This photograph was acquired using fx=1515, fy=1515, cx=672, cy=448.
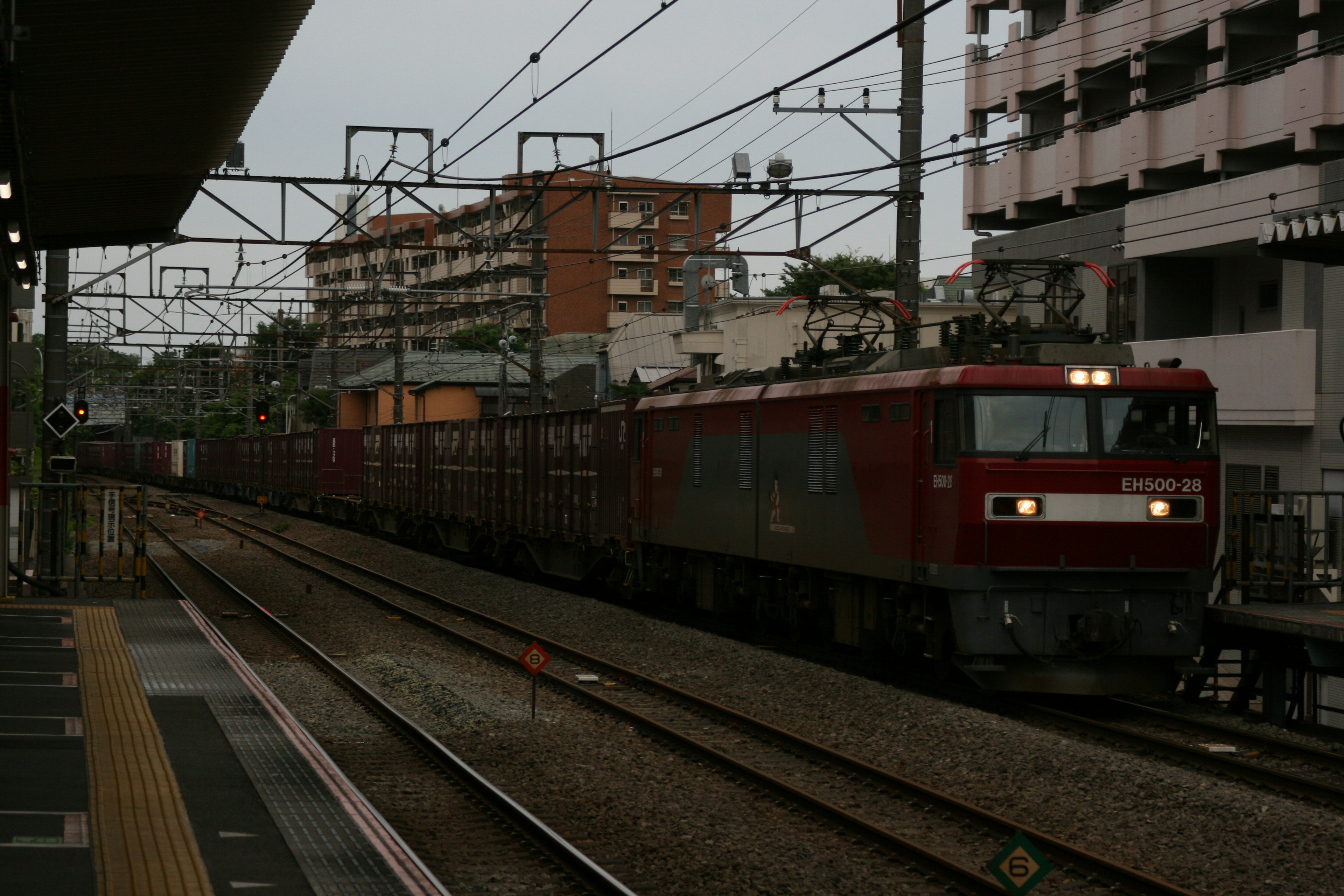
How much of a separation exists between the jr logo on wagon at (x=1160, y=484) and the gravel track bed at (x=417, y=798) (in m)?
6.06

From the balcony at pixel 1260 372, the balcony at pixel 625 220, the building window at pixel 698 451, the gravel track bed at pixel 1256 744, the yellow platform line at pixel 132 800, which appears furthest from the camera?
the balcony at pixel 625 220

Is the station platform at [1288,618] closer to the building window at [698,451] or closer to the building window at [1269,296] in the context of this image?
the building window at [698,451]

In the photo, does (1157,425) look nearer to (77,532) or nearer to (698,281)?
(77,532)

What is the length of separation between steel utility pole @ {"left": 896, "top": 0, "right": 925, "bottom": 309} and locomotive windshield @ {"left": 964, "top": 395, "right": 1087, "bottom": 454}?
Result: 4.31m

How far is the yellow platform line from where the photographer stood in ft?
22.0

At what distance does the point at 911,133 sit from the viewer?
16969 millimetres

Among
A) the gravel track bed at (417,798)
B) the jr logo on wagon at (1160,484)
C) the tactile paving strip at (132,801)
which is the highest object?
the jr logo on wagon at (1160,484)

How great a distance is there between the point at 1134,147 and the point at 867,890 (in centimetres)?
2156

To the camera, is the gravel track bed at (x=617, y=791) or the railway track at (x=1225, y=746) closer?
the gravel track bed at (x=617, y=791)

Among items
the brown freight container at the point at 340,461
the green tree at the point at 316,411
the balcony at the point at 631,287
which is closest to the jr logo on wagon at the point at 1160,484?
the brown freight container at the point at 340,461

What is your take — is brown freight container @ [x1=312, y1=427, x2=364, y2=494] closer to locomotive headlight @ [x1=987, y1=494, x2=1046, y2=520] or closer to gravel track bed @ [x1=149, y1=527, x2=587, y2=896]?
gravel track bed @ [x1=149, y1=527, x2=587, y2=896]

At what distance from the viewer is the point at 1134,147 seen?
1053 inches

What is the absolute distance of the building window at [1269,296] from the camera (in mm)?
23562

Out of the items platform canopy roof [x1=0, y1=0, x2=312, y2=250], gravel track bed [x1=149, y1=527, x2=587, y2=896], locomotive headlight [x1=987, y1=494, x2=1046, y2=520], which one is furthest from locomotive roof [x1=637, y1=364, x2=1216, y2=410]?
platform canopy roof [x1=0, y1=0, x2=312, y2=250]
